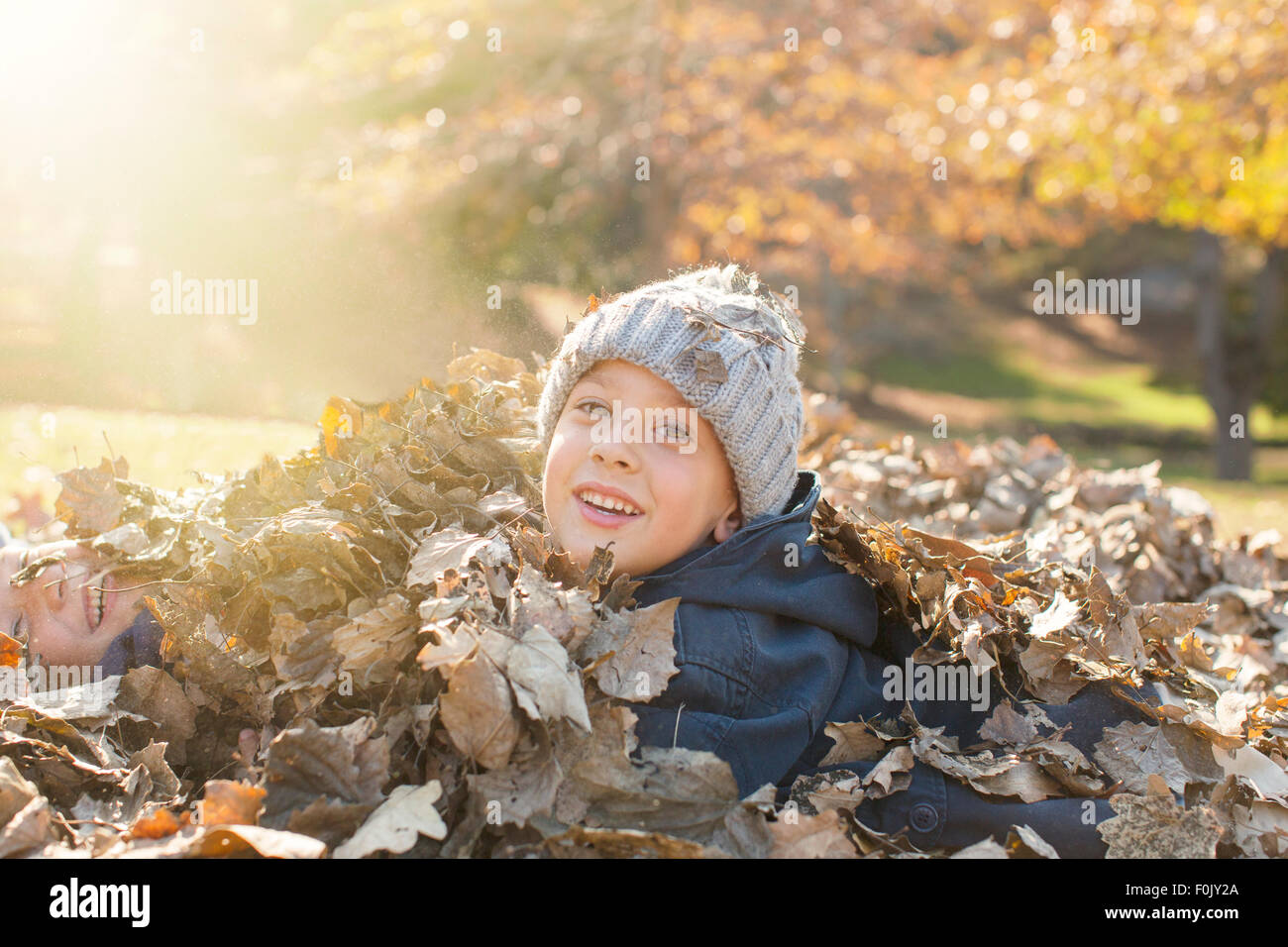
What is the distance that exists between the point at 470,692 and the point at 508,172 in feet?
38.6

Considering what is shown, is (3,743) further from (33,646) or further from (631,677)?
(631,677)

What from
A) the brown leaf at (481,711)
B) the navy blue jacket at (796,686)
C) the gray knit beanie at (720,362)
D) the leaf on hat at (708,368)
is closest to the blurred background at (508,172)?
the gray knit beanie at (720,362)

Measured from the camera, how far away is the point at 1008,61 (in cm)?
1227

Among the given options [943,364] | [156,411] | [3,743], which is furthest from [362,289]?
[943,364]

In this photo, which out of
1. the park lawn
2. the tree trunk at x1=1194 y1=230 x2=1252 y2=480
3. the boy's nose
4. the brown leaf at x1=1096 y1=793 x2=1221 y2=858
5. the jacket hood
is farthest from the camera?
the tree trunk at x1=1194 y1=230 x2=1252 y2=480

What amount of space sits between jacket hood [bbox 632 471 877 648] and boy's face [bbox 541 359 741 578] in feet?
0.31

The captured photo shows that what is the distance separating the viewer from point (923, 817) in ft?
7.55

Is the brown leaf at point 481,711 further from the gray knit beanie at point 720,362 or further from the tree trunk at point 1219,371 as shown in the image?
the tree trunk at point 1219,371

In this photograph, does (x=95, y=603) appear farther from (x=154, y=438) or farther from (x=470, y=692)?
(x=154, y=438)

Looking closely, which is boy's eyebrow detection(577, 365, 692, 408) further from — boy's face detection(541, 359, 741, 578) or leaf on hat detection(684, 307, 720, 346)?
leaf on hat detection(684, 307, 720, 346)

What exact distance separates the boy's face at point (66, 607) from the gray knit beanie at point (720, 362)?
4.02 feet

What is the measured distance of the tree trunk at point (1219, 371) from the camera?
46.7 feet

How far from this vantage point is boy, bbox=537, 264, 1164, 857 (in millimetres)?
2324

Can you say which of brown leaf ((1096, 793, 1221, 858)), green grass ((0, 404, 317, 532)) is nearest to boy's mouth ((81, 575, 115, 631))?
green grass ((0, 404, 317, 532))
